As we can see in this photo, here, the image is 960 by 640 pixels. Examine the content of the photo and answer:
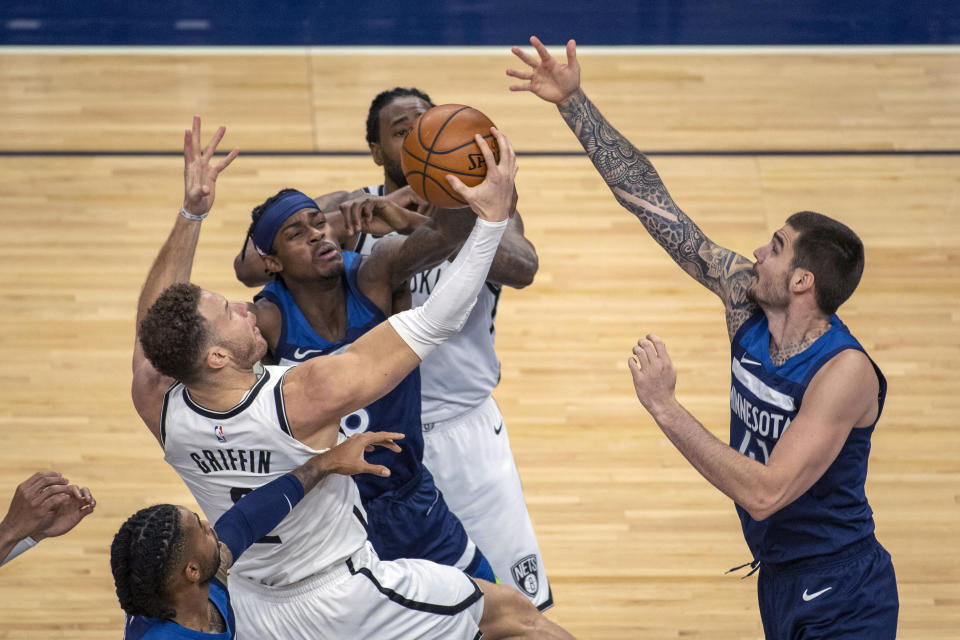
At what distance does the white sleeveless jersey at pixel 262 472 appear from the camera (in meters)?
3.13

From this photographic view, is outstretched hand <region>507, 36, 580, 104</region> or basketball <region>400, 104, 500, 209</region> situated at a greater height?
outstretched hand <region>507, 36, 580, 104</region>

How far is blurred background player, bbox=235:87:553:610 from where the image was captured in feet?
14.4

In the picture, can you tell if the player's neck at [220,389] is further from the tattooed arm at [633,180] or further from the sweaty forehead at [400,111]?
the sweaty forehead at [400,111]

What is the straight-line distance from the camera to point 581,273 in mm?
7027

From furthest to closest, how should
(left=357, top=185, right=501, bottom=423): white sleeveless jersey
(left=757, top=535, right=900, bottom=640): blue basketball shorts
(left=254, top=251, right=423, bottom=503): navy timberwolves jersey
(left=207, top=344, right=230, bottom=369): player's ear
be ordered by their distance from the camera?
(left=357, top=185, right=501, bottom=423): white sleeveless jersey
(left=254, top=251, right=423, bottom=503): navy timberwolves jersey
(left=757, top=535, right=900, bottom=640): blue basketball shorts
(left=207, top=344, right=230, bottom=369): player's ear

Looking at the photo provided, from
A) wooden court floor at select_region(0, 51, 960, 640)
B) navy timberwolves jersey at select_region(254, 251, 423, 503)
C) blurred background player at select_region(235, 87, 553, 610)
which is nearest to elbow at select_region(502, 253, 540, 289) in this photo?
blurred background player at select_region(235, 87, 553, 610)

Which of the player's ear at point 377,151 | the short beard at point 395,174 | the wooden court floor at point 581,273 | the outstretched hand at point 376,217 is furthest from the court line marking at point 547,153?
the outstretched hand at point 376,217

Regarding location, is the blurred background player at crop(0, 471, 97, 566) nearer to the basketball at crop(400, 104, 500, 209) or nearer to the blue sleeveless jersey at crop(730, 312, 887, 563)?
the basketball at crop(400, 104, 500, 209)

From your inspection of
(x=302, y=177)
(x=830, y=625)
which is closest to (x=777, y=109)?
(x=302, y=177)

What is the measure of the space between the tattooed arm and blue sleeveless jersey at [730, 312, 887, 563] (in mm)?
313

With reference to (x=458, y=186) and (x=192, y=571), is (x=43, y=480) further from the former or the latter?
(x=458, y=186)

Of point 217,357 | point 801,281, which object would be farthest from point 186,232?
point 801,281

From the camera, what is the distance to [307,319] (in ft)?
12.5

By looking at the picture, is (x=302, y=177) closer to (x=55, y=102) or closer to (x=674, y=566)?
(x=55, y=102)
